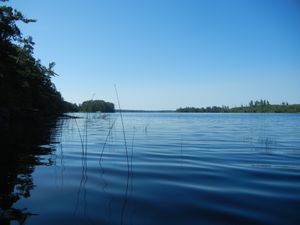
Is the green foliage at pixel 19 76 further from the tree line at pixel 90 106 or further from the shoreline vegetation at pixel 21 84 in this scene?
the tree line at pixel 90 106

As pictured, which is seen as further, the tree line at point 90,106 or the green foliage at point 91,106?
the tree line at point 90,106

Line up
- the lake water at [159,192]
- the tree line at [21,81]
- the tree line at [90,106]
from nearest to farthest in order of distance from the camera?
1. the lake water at [159,192]
2. the tree line at [90,106]
3. the tree line at [21,81]

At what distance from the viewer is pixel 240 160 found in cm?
1236

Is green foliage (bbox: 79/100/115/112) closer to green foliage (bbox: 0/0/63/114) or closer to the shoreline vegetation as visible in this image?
the shoreline vegetation

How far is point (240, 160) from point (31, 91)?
55628 millimetres

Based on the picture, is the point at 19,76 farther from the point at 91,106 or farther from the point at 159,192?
the point at 159,192

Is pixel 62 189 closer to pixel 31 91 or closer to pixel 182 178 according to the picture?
pixel 182 178

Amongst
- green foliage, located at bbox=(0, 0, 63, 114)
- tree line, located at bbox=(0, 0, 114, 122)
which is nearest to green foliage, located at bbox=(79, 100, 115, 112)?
tree line, located at bbox=(0, 0, 114, 122)

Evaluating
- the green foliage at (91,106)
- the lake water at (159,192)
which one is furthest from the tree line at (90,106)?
the lake water at (159,192)

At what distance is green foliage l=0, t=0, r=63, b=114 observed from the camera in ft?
104

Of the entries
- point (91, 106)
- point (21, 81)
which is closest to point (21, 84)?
point (21, 81)

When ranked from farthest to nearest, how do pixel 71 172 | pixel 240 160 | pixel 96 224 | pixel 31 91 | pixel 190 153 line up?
1. pixel 31 91
2. pixel 190 153
3. pixel 240 160
4. pixel 71 172
5. pixel 96 224

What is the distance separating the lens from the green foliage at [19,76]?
31.8 metres

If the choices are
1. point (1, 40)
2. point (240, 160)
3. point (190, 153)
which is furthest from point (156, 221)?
point (1, 40)
